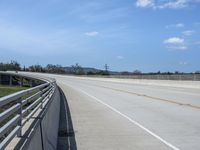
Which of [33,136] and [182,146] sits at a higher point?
[33,136]

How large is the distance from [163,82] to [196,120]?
4790cm

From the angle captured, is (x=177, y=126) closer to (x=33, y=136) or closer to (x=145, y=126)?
(x=145, y=126)

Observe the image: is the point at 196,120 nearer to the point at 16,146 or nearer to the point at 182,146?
the point at 182,146

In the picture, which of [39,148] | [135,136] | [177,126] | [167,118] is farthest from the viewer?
[167,118]

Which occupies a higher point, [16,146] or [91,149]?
[16,146]

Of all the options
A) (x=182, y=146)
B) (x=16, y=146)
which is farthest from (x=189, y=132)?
(x=16, y=146)

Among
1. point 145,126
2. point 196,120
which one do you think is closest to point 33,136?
point 145,126

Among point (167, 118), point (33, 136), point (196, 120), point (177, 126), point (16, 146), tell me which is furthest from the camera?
point (167, 118)

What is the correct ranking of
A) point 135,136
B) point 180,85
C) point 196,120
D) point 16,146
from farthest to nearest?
point 180,85 → point 196,120 → point 135,136 → point 16,146

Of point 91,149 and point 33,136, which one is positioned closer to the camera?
point 33,136

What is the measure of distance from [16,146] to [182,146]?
19.8 ft

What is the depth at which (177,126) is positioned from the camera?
Answer: 49.8 feet

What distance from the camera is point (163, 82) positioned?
2525 inches

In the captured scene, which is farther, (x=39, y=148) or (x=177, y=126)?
(x=177, y=126)
